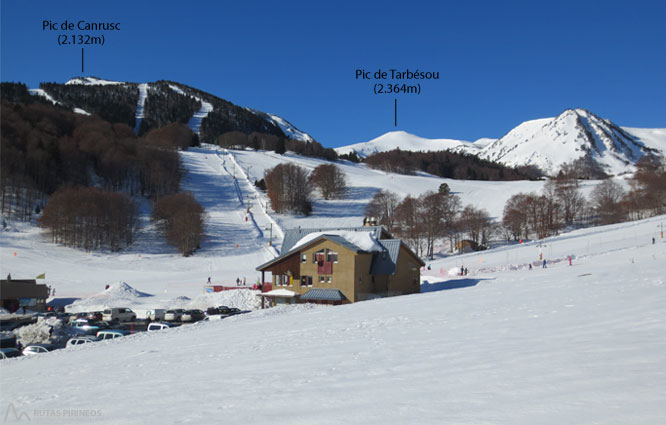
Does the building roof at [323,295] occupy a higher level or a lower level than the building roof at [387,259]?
lower

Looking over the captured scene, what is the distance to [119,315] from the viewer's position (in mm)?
32938

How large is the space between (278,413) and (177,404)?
2.02m

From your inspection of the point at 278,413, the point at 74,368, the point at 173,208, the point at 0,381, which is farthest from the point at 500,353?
the point at 173,208

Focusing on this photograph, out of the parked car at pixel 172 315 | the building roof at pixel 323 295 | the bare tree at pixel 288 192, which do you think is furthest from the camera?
the bare tree at pixel 288 192

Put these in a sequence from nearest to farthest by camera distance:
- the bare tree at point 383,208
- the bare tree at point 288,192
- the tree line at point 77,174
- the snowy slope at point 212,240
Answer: the snowy slope at point 212,240, the tree line at point 77,174, the bare tree at point 383,208, the bare tree at point 288,192

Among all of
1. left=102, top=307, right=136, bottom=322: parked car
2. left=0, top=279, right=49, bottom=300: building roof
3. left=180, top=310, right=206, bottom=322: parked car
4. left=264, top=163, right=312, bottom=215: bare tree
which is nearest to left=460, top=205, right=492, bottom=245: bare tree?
left=264, top=163, right=312, bottom=215: bare tree

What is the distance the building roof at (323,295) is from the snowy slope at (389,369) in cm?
1252

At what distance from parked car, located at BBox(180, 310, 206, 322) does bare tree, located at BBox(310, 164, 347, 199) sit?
6916 cm

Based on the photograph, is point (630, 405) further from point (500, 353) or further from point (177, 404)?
point (177, 404)

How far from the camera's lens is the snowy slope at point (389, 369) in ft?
22.1

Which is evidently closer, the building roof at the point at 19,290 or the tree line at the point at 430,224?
the building roof at the point at 19,290

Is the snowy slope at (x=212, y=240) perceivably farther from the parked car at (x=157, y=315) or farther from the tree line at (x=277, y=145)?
the tree line at (x=277, y=145)

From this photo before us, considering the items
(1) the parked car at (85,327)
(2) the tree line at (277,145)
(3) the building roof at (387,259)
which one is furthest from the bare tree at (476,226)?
(2) the tree line at (277,145)

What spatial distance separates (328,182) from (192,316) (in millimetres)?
71203
